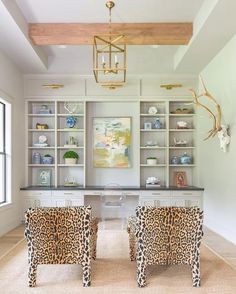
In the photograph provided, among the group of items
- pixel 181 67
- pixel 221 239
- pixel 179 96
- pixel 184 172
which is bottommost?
pixel 221 239

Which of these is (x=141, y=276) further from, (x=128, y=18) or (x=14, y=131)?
(x=14, y=131)

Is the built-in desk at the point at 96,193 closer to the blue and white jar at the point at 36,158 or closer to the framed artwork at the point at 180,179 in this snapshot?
the framed artwork at the point at 180,179

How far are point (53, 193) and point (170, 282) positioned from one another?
3.89 meters

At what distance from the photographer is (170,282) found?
3.67m

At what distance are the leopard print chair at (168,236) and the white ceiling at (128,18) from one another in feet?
8.34

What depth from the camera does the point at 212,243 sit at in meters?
5.37

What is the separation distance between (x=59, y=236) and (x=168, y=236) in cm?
114

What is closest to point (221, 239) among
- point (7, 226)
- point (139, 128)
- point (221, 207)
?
point (221, 207)

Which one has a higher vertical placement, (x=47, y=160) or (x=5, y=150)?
(x=5, y=150)

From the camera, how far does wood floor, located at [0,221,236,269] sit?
15.4 ft

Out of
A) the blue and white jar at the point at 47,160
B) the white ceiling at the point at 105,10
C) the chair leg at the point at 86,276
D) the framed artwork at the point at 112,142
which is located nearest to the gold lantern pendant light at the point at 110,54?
the white ceiling at the point at 105,10

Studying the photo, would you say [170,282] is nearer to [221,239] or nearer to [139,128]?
[221,239]

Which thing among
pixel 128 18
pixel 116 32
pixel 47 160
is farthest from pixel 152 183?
pixel 128 18

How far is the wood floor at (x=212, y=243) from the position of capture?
15.4 feet
